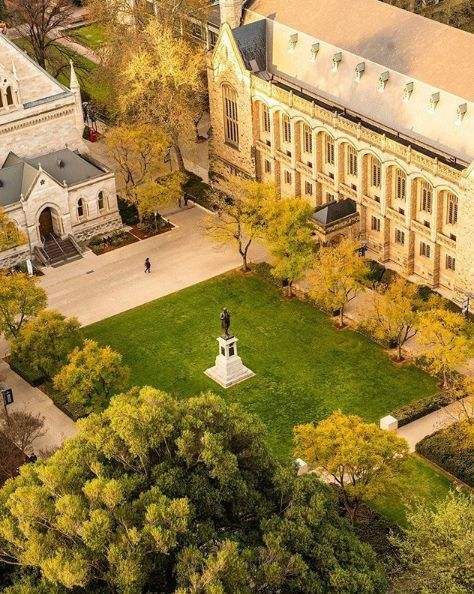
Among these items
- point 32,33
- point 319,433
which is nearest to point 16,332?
point 319,433

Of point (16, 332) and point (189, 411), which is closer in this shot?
point (189, 411)

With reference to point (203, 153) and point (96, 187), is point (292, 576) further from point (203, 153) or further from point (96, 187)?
point (203, 153)

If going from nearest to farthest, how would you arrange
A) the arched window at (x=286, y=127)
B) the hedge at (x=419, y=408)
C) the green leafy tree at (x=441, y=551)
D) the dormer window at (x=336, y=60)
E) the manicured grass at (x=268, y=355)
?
the green leafy tree at (x=441, y=551) < the hedge at (x=419, y=408) < the manicured grass at (x=268, y=355) < the dormer window at (x=336, y=60) < the arched window at (x=286, y=127)

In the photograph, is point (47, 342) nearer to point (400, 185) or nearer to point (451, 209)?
point (400, 185)

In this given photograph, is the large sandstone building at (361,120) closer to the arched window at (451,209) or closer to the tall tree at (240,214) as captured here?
the arched window at (451,209)

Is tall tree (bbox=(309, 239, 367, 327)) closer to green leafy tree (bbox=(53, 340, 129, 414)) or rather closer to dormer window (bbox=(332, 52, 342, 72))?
green leafy tree (bbox=(53, 340, 129, 414))

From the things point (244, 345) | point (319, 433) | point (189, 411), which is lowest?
point (244, 345)

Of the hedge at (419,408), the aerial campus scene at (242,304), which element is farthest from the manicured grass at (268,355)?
the hedge at (419,408)
